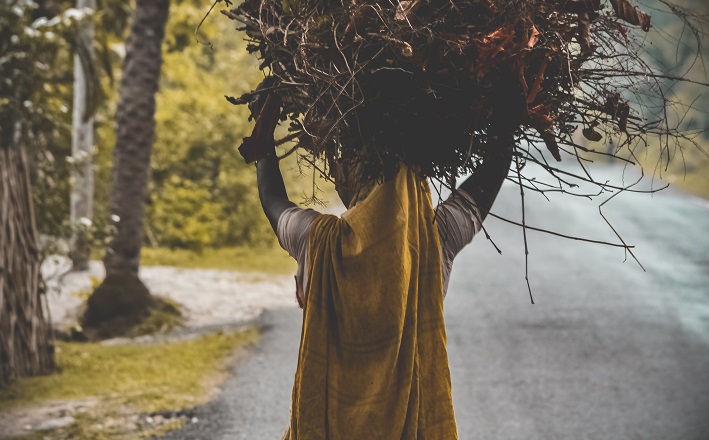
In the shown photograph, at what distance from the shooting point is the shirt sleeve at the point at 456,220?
101 inches

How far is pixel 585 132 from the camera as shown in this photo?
252cm

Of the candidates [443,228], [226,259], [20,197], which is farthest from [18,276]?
[226,259]

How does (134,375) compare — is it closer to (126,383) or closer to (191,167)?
(126,383)

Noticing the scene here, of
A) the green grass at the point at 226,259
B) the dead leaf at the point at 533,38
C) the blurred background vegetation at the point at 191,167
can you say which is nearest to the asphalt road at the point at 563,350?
the green grass at the point at 226,259

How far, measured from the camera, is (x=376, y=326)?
7.73ft

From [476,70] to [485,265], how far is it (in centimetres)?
953

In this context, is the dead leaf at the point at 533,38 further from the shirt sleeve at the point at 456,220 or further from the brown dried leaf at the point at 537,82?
the shirt sleeve at the point at 456,220

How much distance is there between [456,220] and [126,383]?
429 centimetres

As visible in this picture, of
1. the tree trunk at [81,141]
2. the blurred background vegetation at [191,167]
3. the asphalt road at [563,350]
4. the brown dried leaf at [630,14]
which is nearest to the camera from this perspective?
the brown dried leaf at [630,14]

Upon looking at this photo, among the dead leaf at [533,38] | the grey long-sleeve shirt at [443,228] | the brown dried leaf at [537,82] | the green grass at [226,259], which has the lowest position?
the green grass at [226,259]

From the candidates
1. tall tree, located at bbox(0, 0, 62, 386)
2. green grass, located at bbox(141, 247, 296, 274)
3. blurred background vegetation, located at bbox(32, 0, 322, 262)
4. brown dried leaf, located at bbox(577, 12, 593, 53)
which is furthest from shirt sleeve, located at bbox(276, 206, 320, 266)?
blurred background vegetation, located at bbox(32, 0, 322, 262)

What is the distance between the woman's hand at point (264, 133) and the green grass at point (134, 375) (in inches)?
137

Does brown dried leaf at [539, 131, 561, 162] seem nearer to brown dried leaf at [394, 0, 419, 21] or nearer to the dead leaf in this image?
the dead leaf

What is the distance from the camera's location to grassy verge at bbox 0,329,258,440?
5.30m
